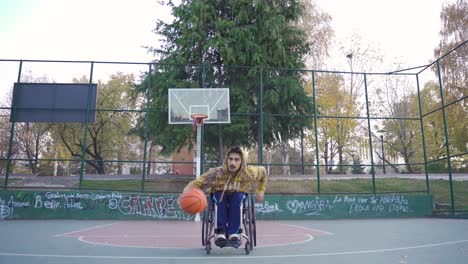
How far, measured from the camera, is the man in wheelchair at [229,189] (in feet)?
15.7

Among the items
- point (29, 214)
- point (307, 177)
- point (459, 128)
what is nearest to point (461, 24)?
point (459, 128)

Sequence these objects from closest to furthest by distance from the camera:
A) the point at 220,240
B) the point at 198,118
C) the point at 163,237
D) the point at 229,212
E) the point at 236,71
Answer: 1. the point at 220,240
2. the point at 229,212
3. the point at 163,237
4. the point at 198,118
5. the point at 236,71

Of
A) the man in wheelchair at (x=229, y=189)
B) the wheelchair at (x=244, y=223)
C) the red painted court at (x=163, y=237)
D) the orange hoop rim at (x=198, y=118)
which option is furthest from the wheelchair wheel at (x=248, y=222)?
the orange hoop rim at (x=198, y=118)

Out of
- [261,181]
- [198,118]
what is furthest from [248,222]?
[198,118]

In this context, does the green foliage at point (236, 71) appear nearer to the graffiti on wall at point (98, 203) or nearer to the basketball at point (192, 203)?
the graffiti on wall at point (98, 203)

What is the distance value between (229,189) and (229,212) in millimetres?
305

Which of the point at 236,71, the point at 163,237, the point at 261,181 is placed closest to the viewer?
the point at 261,181

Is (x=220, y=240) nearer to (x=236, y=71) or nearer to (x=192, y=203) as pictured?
(x=192, y=203)

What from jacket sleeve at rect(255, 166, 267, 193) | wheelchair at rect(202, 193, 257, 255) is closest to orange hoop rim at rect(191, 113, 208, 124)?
jacket sleeve at rect(255, 166, 267, 193)

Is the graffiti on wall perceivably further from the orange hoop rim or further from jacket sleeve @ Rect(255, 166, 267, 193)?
jacket sleeve @ Rect(255, 166, 267, 193)

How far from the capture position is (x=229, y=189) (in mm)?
4867

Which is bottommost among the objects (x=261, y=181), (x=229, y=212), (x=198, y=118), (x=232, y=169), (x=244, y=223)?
(x=244, y=223)

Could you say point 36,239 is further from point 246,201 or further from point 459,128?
point 459,128

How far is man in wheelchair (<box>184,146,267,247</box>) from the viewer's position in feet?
15.7
